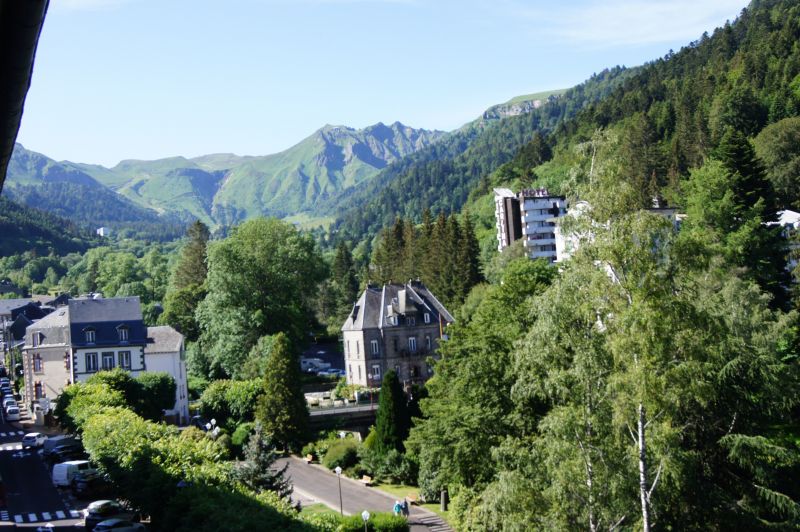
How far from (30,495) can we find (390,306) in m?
40.2

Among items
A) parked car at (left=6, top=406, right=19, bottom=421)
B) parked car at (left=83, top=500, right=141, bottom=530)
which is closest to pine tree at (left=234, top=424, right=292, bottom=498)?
parked car at (left=83, top=500, right=141, bottom=530)

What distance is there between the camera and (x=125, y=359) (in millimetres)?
63375

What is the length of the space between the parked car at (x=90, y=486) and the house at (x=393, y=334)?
115 feet

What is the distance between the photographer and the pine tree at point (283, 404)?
5481 centimetres

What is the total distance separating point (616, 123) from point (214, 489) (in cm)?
14154

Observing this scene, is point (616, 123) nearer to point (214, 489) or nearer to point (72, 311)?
point (72, 311)

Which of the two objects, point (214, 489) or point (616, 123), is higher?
point (616, 123)

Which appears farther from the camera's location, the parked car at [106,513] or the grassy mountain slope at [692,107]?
the grassy mountain slope at [692,107]

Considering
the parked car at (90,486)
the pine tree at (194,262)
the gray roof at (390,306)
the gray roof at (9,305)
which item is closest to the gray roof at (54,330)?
the gray roof at (390,306)

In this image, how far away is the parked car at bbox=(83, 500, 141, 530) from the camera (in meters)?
32.8

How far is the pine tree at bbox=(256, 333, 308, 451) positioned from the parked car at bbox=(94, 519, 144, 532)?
23.4m

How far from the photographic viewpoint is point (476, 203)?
19150 centimetres

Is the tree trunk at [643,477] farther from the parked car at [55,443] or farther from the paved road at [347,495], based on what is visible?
the parked car at [55,443]

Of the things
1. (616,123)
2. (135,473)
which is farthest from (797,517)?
(616,123)
